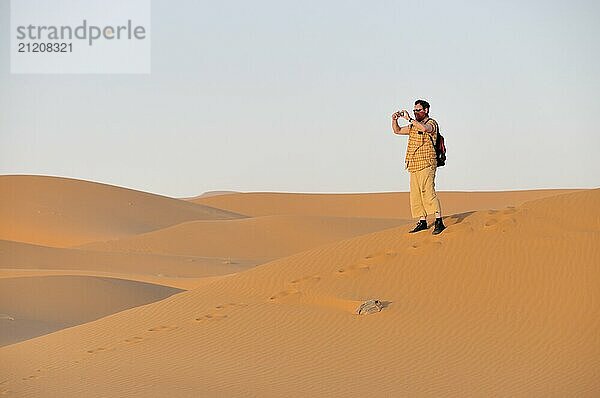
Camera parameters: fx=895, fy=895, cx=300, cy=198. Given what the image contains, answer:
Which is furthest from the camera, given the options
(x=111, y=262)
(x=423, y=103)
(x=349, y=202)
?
(x=349, y=202)

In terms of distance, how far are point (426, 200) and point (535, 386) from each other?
14.1ft

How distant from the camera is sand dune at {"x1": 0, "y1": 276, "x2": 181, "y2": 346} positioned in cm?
1677

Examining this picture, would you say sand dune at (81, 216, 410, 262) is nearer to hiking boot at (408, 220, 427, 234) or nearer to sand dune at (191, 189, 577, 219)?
hiking boot at (408, 220, 427, 234)

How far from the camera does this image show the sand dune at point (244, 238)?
36562 millimetres

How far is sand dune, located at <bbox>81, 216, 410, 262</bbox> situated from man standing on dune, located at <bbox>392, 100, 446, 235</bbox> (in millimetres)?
21788

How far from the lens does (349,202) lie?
8794 centimetres

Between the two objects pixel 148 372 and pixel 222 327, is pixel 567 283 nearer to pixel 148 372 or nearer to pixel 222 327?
pixel 222 327

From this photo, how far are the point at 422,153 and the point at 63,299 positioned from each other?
9.50 m

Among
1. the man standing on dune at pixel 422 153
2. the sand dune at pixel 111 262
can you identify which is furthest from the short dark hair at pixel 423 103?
the sand dune at pixel 111 262

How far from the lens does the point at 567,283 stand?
10734 mm

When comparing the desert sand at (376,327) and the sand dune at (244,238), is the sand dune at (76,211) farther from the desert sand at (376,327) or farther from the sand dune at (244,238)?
the desert sand at (376,327)

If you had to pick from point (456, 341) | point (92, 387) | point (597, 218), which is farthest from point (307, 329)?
point (597, 218)

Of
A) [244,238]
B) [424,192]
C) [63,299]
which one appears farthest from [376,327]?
[244,238]

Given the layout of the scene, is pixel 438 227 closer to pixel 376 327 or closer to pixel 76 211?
pixel 376 327
